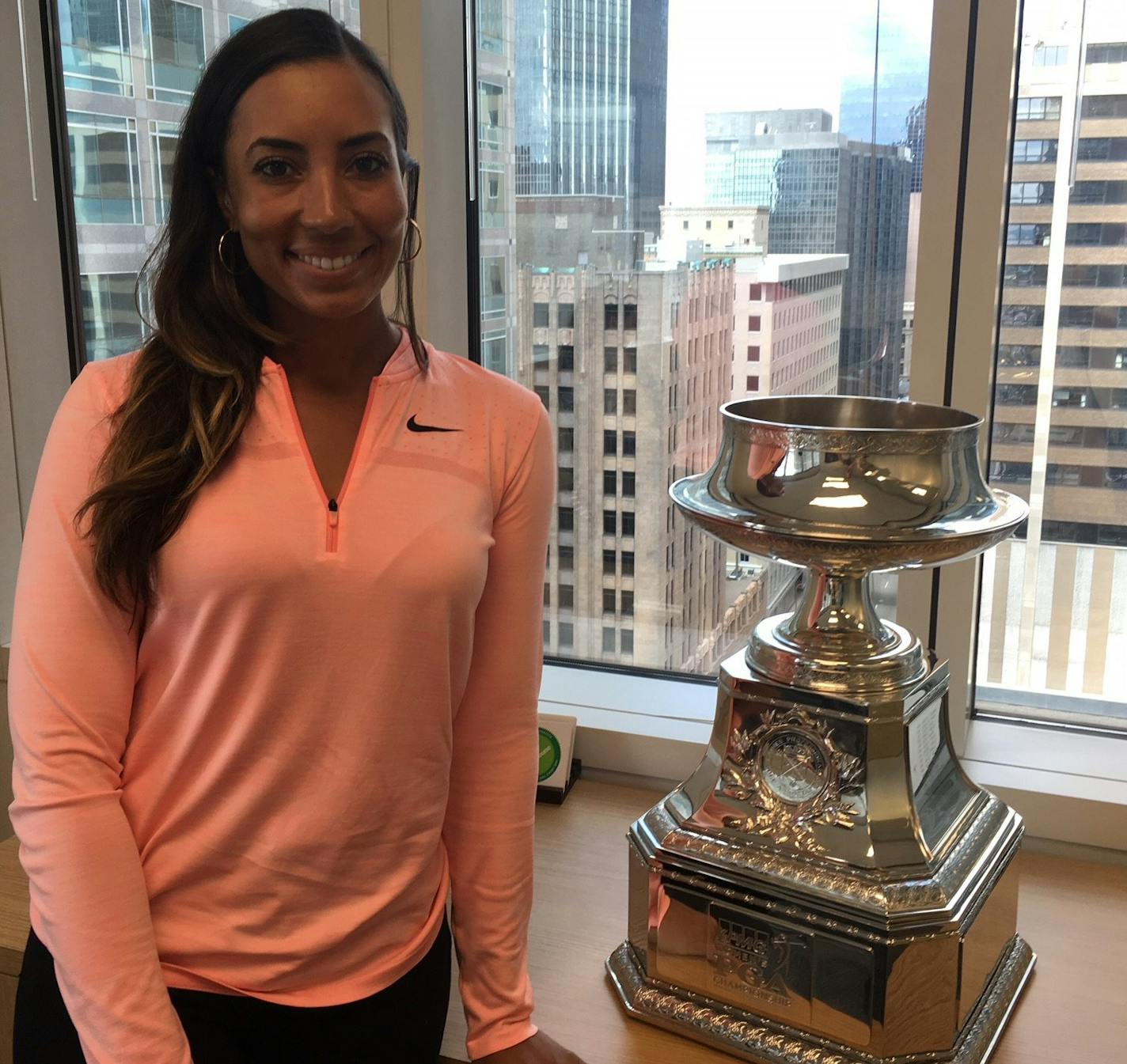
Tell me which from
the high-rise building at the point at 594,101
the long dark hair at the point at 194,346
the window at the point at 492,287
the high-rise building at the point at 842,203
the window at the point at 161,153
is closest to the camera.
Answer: the long dark hair at the point at 194,346

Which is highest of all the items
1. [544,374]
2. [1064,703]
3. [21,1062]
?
[544,374]

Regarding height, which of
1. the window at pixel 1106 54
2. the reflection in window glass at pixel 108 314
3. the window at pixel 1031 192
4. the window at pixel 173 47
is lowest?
the reflection in window glass at pixel 108 314

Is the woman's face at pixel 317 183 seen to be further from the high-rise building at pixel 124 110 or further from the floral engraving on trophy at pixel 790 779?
the high-rise building at pixel 124 110

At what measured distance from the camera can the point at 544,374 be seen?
1.70 metres

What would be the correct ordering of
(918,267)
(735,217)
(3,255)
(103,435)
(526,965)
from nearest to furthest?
(103,435) → (526,965) → (918,267) → (735,217) → (3,255)

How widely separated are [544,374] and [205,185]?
2.48 ft

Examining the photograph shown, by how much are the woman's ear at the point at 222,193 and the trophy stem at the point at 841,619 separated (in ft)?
1.91

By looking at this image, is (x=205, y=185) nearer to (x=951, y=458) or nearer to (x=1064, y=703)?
(x=951, y=458)

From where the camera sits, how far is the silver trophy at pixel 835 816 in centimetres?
95

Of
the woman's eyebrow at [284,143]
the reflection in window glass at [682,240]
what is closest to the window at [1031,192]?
the reflection in window glass at [682,240]

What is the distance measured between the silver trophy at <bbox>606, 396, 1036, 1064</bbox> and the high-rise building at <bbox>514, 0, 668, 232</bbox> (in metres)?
0.58

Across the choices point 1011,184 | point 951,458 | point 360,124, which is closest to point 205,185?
point 360,124

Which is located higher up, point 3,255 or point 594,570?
point 3,255

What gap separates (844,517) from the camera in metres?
0.95
